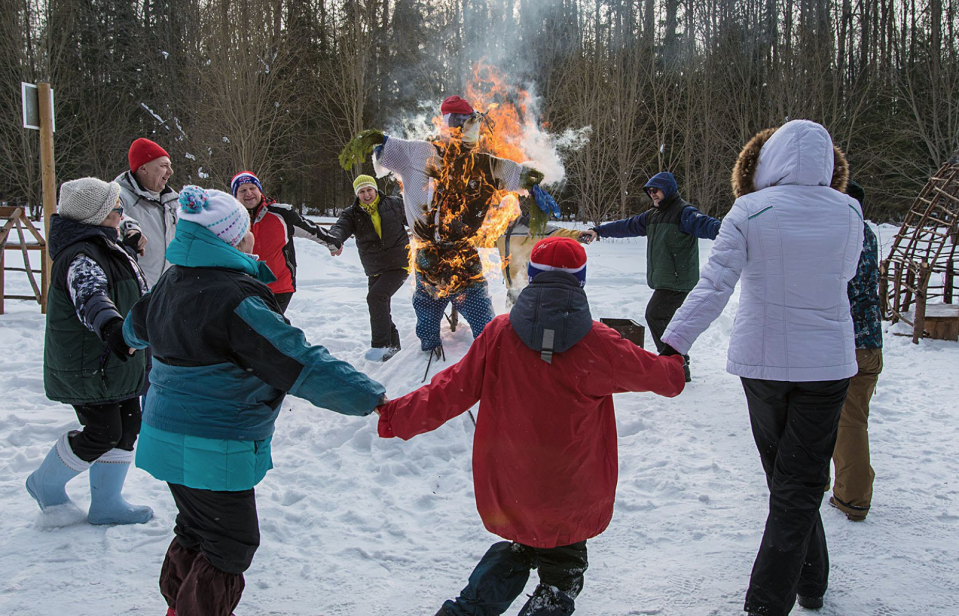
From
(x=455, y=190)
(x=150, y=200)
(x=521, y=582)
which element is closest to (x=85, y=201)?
(x=150, y=200)

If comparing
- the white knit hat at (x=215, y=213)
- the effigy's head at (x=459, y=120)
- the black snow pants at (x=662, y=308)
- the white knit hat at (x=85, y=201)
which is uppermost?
the effigy's head at (x=459, y=120)

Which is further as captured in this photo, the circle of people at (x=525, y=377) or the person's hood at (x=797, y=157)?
the person's hood at (x=797, y=157)

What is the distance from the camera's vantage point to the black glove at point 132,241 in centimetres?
374

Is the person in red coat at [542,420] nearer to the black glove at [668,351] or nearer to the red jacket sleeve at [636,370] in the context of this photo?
the red jacket sleeve at [636,370]

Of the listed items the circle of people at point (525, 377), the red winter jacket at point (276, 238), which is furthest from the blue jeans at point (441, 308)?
the circle of people at point (525, 377)

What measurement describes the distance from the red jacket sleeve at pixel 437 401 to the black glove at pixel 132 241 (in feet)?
7.63

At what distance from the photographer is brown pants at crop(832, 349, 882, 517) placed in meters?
3.42

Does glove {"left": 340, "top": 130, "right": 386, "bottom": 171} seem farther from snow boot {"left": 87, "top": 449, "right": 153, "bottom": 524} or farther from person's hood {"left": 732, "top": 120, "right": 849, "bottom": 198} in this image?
person's hood {"left": 732, "top": 120, "right": 849, "bottom": 198}

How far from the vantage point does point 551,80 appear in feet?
70.3

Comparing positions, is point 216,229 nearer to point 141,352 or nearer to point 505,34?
point 141,352

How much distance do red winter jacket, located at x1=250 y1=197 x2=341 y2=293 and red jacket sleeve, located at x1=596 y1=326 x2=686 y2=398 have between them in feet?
12.9

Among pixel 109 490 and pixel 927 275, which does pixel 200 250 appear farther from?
pixel 927 275

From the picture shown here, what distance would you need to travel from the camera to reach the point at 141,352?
3279 mm

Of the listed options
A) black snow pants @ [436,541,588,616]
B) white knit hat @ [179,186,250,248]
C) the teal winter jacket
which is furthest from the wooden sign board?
black snow pants @ [436,541,588,616]
